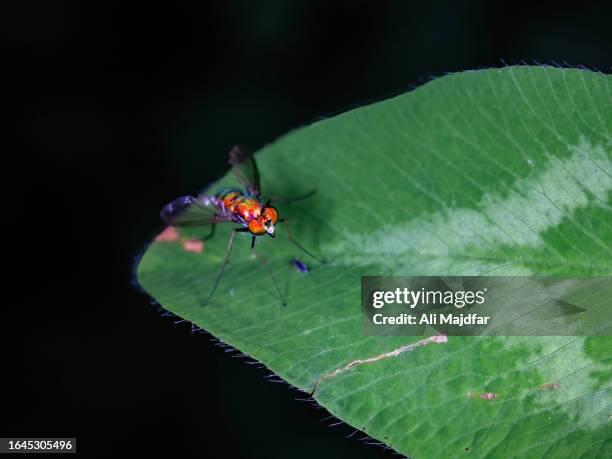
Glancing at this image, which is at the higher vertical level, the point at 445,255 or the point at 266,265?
the point at 266,265

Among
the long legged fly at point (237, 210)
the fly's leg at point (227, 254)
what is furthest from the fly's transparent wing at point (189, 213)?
the fly's leg at point (227, 254)

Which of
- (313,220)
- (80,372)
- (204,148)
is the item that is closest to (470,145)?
(313,220)

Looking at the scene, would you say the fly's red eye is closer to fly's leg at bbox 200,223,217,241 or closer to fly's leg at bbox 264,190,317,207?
fly's leg at bbox 264,190,317,207

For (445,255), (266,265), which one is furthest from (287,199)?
(445,255)

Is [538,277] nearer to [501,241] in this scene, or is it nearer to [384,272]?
[501,241]

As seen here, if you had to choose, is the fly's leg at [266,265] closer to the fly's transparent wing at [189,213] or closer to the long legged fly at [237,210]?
the long legged fly at [237,210]

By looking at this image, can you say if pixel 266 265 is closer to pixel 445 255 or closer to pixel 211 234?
pixel 211 234

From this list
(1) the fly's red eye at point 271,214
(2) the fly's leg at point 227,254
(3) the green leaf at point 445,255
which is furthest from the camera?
(1) the fly's red eye at point 271,214

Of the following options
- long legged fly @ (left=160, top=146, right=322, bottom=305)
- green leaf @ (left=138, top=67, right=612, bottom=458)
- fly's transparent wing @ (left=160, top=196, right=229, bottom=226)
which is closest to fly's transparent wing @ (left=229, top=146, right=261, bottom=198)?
long legged fly @ (left=160, top=146, right=322, bottom=305)
